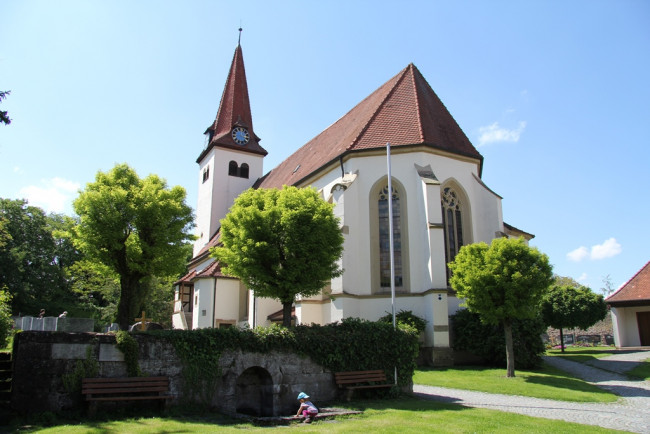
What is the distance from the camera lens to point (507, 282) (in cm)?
1535

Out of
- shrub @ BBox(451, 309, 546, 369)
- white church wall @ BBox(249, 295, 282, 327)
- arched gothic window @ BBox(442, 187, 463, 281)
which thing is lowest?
shrub @ BBox(451, 309, 546, 369)

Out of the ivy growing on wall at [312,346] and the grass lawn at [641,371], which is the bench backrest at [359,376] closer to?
the ivy growing on wall at [312,346]

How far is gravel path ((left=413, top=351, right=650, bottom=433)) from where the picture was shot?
9.79 meters

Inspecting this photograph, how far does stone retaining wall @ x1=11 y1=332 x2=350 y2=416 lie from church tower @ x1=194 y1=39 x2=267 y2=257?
83.7ft

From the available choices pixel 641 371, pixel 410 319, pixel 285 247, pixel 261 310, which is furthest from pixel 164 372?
pixel 641 371

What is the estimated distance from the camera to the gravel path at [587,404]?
979cm

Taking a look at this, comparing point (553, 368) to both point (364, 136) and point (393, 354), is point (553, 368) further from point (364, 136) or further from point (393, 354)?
point (364, 136)

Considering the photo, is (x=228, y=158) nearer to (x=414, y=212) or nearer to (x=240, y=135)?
(x=240, y=135)

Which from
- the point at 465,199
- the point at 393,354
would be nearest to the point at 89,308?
the point at 465,199

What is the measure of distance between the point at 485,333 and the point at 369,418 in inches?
399

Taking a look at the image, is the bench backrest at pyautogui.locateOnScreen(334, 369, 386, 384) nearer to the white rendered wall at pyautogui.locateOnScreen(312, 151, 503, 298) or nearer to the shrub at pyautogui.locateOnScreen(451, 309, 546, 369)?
the shrub at pyautogui.locateOnScreen(451, 309, 546, 369)

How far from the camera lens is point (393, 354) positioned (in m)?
12.8

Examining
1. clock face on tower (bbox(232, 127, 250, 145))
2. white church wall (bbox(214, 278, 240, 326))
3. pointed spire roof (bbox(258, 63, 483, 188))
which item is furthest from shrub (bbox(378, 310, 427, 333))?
clock face on tower (bbox(232, 127, 250, 145))

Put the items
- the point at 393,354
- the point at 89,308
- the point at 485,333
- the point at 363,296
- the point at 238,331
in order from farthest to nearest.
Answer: the point at 89,308 < the point at 363,296 < the point at 485,333 < the point at 393,354 < the point at 238,331
